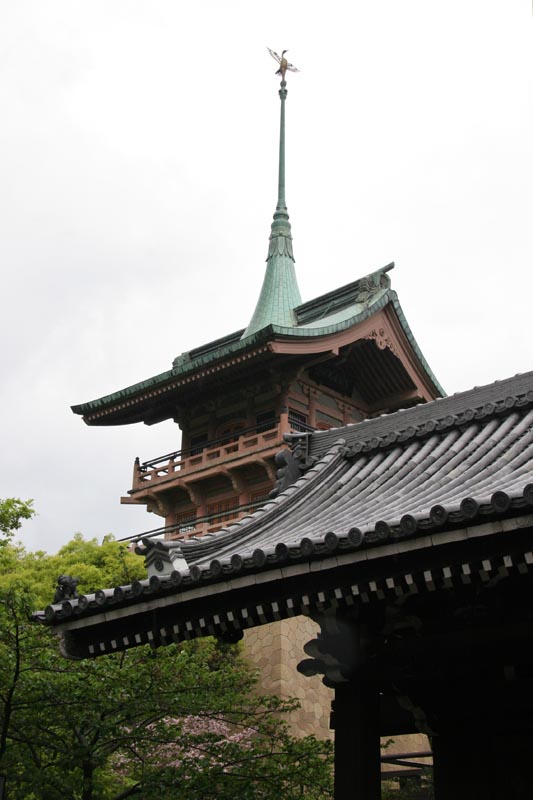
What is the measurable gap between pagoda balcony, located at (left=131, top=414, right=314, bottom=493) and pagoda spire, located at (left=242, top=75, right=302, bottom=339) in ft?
13.3

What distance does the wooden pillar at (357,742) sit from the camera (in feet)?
23.6

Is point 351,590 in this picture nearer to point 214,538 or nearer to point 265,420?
point 214,538

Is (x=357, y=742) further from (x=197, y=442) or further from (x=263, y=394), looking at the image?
(x=197, y=442)

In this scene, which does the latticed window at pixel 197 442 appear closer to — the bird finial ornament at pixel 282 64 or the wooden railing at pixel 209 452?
the wooden railing at pixel 209 452

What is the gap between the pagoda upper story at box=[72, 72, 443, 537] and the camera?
1003 inches

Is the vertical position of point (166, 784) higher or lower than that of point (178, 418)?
lower

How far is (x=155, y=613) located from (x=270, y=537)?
1.24 meters

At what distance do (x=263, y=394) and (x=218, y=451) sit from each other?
2045 millimetres

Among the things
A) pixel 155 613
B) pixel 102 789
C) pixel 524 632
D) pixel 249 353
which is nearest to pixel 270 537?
pixel 155 613

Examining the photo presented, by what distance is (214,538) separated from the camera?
8383 millimetres

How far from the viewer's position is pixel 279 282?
1262 inches

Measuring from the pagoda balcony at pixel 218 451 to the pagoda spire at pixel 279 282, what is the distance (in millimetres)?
4049

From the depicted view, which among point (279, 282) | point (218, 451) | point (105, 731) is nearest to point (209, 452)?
point (218, 451)

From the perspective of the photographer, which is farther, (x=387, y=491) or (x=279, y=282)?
(x=279, y=282)
